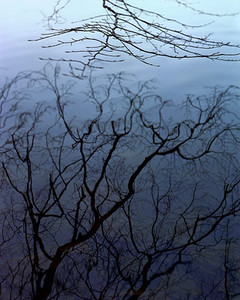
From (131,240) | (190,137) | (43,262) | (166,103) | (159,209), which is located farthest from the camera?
(166,103)

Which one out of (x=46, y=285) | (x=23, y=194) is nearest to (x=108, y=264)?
(x=46, y=285)

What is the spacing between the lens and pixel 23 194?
3.24 m

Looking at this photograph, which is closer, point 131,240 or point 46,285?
point 46,285

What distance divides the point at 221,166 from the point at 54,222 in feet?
6.42

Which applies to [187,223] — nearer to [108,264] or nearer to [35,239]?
[108,264]

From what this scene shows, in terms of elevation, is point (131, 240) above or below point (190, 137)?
below

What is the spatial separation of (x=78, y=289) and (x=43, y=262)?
0.43 m

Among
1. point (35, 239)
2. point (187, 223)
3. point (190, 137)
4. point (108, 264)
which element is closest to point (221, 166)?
point (190, 137)

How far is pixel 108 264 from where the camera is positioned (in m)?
2.89

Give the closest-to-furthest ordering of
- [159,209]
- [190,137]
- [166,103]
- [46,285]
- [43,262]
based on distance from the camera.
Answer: [46,285], [43,262], [159,209], [190,137], [166,103]

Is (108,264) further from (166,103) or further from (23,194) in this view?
(166,103)

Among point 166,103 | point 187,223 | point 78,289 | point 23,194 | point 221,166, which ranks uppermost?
point 166,103

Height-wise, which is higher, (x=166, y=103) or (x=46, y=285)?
(x=166, y=103)

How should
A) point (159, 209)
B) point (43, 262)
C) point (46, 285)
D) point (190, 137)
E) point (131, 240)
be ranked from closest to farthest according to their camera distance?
1. point (46, 285)
2. point (43, 262)
3. point (131, 240)
4. point (159, 209)
5. point (190, 137)
